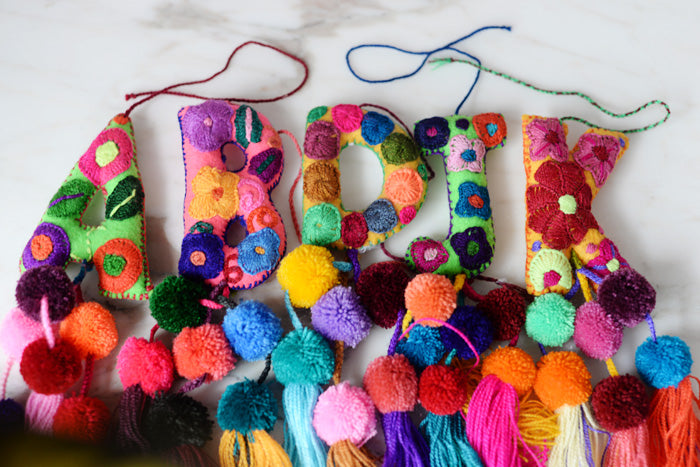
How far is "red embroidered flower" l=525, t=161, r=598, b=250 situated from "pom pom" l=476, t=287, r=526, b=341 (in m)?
0.15

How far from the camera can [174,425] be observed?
1.07m

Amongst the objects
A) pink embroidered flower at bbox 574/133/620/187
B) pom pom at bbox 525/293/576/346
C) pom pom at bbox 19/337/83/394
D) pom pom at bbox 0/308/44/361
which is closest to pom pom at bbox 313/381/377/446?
pom pom at bbox 525/293/576/346

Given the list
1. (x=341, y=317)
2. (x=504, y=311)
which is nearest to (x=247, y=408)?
(x=341, y=317)

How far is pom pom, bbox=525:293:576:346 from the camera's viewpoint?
3.90ft

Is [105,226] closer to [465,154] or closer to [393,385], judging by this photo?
[393,385]

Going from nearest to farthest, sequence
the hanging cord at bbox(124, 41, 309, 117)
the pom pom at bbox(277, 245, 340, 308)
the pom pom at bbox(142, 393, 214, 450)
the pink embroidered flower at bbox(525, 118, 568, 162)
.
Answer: the pom pom at bbox(142, 393, 214, 450)
the pom pom at bbox(277, 245, 340, 308)
the pink embroidered flower at bbox(525, 118, 568, 162)
the hanging cord at bbox(124, 41, 309, 117)

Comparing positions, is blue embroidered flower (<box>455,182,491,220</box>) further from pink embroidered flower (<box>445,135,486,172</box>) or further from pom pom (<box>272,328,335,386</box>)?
pom pom (<box>272,328,335,386</box>)

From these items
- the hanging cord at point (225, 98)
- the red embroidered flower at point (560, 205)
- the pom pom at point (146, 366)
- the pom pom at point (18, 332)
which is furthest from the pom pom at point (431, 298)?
the pom pom at point (18, 332)

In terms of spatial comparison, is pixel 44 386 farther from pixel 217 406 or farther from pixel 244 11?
pixel 244 11

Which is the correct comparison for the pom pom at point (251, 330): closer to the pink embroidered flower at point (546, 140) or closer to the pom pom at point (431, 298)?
the pom pom at point (431, 298)

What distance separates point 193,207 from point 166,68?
0.46 metres

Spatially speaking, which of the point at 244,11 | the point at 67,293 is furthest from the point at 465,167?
the point at 67,293

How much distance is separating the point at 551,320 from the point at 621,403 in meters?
0.20

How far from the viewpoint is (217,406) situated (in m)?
1.19
